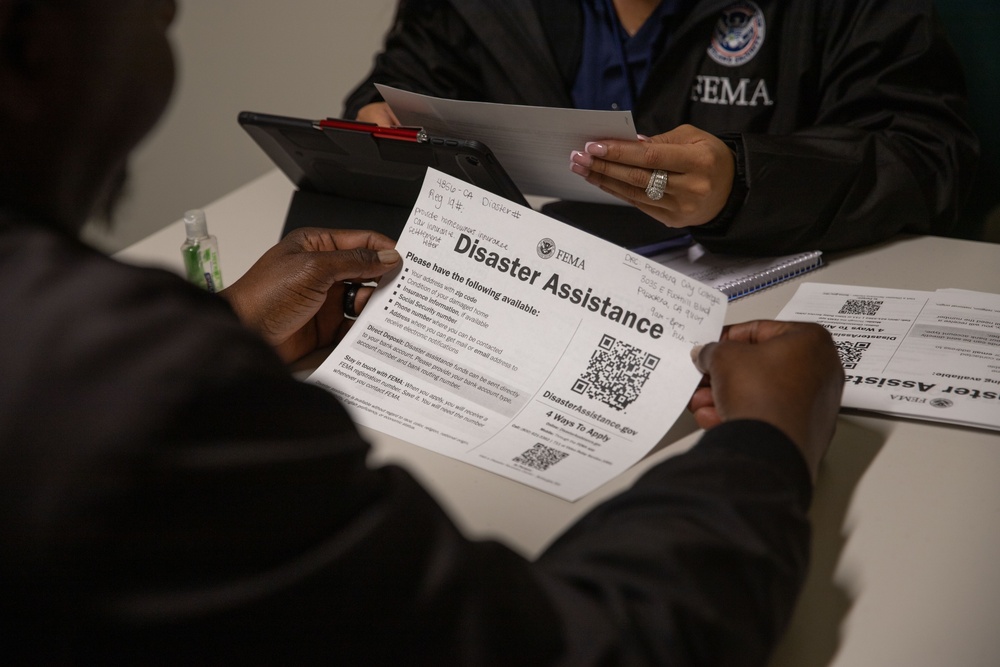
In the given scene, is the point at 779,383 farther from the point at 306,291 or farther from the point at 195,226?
the point at 195,226

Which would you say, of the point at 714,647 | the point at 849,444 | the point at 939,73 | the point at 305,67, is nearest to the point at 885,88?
the point at 939,73

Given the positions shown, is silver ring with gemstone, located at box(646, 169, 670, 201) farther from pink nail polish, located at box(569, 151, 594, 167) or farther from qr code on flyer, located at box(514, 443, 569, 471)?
qr code on flyer, located at box(514, 443, 569, 471)

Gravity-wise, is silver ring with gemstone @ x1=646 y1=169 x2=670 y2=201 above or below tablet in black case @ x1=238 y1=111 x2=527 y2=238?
above

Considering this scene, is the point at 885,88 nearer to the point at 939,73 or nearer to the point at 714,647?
the point at 939,73

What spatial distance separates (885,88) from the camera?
1.01m

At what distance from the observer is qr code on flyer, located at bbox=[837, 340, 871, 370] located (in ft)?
2.43

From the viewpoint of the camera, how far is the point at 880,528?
22.5 inches

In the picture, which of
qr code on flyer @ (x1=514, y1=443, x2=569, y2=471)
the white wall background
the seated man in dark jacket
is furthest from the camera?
the white wall background

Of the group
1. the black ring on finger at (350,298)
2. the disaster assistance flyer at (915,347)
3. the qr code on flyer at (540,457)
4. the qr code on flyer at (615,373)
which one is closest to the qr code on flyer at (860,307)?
the disaster assistance flyer at (915,347)

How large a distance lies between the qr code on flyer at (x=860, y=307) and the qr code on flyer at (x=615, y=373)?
257 millimetres

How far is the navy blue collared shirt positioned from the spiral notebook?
0.32 m

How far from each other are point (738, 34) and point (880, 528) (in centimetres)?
75

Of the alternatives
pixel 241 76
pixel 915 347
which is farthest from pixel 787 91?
pixel 241 76

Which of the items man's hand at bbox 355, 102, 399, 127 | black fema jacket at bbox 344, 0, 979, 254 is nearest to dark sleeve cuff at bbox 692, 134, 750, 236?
black fema jacket at bbox 344, 0, 979, 254
